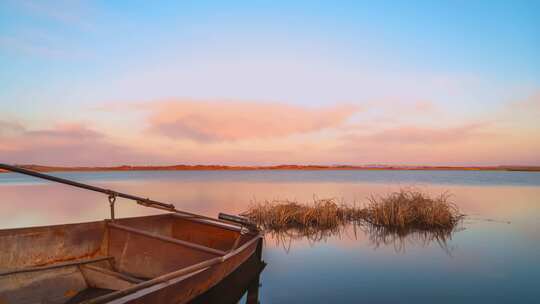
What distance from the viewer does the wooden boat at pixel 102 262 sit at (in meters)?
4.18

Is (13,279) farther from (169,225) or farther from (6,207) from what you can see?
(6,207)

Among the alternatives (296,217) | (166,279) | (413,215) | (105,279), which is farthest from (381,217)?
(166,279)

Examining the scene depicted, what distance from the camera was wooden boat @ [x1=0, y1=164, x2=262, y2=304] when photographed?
13.7 feet

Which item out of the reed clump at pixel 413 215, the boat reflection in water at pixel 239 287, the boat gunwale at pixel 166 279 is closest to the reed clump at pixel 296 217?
the reed clump at pixel 413 215

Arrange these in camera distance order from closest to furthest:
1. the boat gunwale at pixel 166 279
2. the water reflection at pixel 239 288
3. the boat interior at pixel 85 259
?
1. the boat gunwale at pixel 166 279
2. the boat interior at pixel 85 259
3. the water reflection at pixel 239 288

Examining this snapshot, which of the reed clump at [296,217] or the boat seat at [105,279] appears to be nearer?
the boat seat at [105,279]

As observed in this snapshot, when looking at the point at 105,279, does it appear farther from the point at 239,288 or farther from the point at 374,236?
the point at 374,236

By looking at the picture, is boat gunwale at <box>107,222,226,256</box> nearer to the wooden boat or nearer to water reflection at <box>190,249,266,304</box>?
the wooden boat

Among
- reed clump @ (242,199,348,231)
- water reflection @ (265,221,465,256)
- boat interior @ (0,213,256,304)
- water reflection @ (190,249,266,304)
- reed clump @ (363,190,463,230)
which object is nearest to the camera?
boat interior @ (0,213,256,304)

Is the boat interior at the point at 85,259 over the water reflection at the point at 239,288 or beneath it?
over

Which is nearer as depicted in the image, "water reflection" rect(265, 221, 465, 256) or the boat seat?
the boat seat

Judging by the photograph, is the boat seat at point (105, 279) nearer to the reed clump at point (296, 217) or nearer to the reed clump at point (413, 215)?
the reed clump at point (296, 217)

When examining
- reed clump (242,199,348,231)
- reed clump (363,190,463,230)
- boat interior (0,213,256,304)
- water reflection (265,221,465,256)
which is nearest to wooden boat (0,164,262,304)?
boat interior (0,213,256,304)

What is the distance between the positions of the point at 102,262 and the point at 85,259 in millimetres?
283
